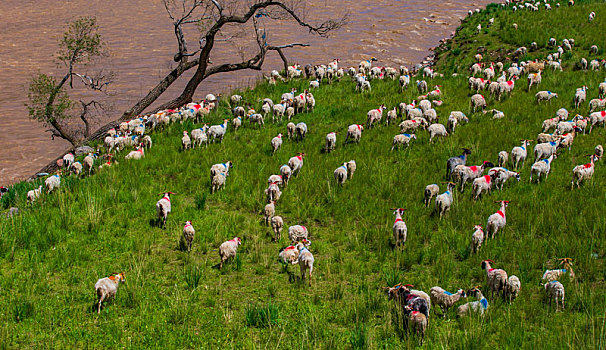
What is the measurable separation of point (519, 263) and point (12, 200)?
12.9m

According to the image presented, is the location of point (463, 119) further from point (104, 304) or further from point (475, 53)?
point (475, 53)

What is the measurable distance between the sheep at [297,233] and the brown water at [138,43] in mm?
17437

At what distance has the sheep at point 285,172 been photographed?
1409 centimetres

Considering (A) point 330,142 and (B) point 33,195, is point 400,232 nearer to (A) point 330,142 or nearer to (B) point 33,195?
(A) point 330,142

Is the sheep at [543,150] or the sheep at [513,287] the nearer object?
the sheep at [513,287]

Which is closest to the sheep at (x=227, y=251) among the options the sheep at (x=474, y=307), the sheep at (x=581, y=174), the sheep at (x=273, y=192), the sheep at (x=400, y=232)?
the sheep at (x=273, y=192)

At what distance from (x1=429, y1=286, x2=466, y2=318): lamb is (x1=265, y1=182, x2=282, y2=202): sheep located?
5.42 meters

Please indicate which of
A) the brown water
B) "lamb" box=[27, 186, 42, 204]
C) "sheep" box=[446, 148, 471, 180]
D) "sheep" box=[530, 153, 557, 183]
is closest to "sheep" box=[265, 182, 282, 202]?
"sheep" box=[446, 148, 471, 180]

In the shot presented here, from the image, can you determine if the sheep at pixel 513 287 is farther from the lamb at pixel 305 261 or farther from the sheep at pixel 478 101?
the sheep at pixel 478 101

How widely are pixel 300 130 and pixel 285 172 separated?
157 inches

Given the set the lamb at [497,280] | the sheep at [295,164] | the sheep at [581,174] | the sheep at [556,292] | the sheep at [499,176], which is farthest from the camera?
the sheep at [295,164]

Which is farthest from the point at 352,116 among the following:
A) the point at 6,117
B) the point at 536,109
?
the point at 6,117

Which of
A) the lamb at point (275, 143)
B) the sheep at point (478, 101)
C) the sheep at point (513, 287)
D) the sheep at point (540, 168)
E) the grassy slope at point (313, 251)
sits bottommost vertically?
the grassy slope at point (313, 251)

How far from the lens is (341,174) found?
45.8 feet
